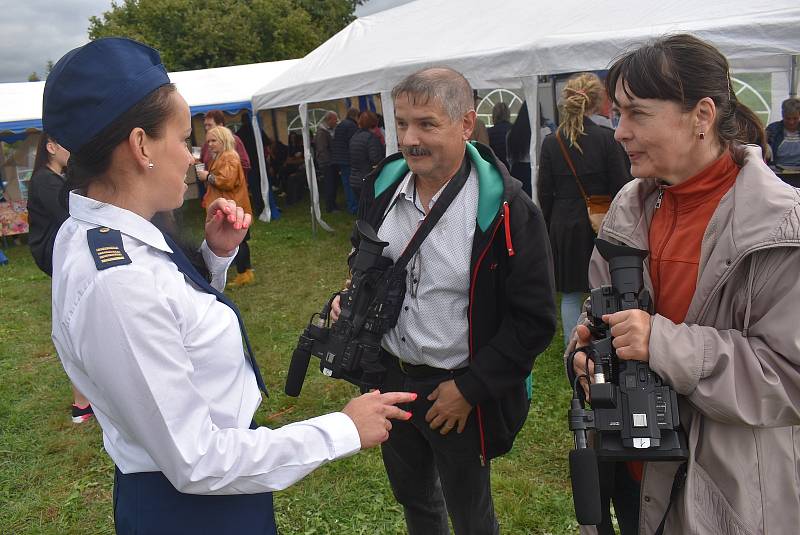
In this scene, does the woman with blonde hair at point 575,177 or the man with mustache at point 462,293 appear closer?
the man with mustache at point 462,293

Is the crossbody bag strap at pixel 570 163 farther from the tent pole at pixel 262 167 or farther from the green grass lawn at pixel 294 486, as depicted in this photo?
the tent pole at pixel 262 167

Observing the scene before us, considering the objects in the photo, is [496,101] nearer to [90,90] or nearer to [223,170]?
[223,170]

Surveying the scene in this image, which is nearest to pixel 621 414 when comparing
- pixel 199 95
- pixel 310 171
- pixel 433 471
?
pixel 433 471

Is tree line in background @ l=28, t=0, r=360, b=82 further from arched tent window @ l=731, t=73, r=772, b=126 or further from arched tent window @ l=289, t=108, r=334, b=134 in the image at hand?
arched tent window @ l=731, t=73, r=772, b=126

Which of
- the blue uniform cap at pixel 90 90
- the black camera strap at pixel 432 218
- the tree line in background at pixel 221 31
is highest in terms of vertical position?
the tree line in background at pixel 221 31

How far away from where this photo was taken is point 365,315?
2.06 m

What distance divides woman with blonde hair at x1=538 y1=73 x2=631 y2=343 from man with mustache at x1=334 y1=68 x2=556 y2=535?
2.23 meters

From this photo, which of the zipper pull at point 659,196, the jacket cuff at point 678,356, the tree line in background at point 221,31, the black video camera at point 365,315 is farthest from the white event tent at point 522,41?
the tree line in background at point 221,31

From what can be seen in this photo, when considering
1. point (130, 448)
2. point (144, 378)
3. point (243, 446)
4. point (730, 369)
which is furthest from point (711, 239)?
point (130, 448)

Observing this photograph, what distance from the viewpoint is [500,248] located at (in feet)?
6.68

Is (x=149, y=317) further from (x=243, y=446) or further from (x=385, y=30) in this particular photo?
(x=385, y=30)

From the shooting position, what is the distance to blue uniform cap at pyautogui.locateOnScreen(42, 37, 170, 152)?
1.24 meters

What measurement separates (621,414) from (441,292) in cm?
80

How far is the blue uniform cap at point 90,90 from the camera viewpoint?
1236mm
